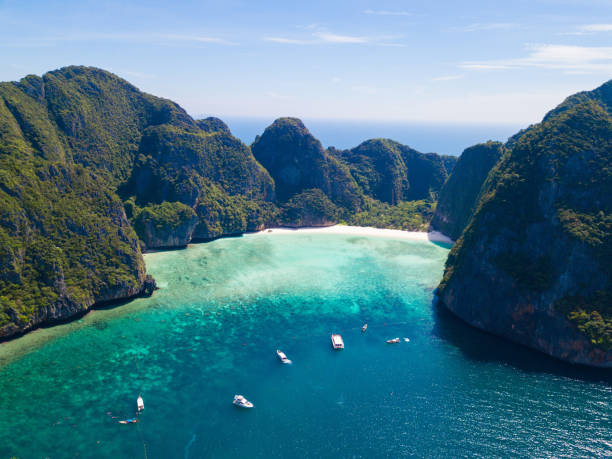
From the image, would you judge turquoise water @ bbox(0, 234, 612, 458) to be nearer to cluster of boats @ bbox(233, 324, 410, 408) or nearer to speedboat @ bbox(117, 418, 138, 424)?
speedboat @ bbox(117, 418, 138, 424)

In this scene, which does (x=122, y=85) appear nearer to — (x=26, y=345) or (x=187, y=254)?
(x=187, y=254)

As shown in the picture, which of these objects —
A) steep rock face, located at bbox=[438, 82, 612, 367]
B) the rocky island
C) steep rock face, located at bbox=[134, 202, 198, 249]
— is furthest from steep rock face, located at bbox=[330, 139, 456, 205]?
steep rock face, located at bbox=[438, 82, 612, 367]

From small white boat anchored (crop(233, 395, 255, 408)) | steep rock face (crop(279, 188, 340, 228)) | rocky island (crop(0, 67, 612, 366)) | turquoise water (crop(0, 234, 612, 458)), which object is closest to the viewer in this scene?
turquoise water (crop(0, 234, 612, 458))

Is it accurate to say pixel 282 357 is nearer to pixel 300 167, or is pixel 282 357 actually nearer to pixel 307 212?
pixel 307 212

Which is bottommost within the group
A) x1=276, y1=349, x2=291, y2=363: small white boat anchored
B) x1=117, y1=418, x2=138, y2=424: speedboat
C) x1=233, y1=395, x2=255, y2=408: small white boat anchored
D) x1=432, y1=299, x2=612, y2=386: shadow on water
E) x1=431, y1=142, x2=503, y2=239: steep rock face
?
x1=117, y1=418, x2=138, y2=424: speedboat

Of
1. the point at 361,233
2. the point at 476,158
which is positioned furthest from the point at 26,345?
the point at 476,158

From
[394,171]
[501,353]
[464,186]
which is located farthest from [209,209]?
[394,171]
